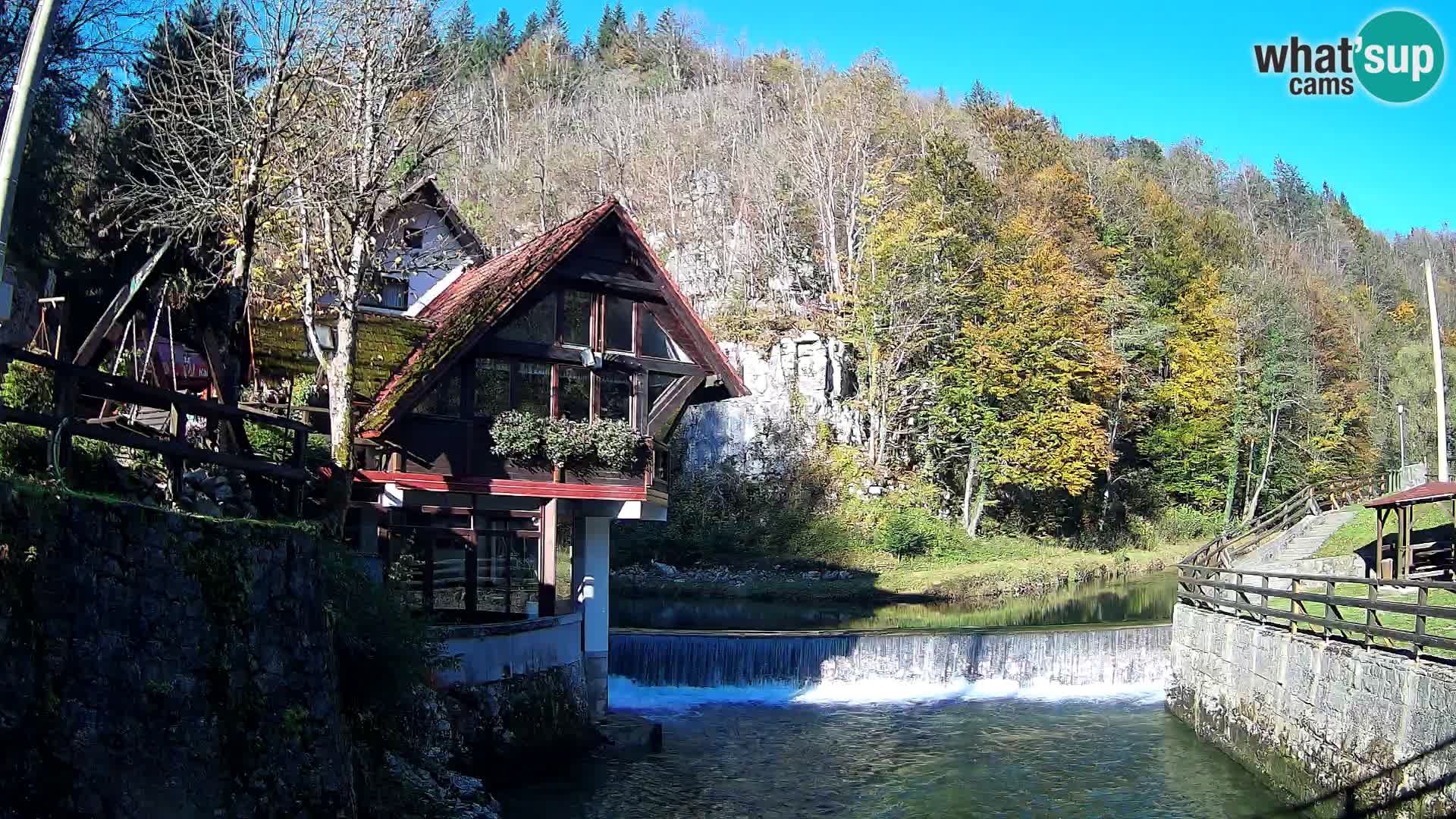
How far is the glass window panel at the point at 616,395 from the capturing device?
20812mm

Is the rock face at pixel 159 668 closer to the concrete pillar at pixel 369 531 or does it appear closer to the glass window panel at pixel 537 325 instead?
the concrete pillar at pixel 369 531

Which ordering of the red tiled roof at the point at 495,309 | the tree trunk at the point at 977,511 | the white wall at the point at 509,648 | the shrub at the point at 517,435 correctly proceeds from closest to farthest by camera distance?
1. the white wall at the point at 509,648
2. the red tiled roof at the point at 495,309
3. the shrub at the point at 517,435
4. the tree trunk at the point at 977,511

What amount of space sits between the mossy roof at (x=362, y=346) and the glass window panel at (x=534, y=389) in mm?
2243

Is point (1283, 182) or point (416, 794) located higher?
point (1283, 182)

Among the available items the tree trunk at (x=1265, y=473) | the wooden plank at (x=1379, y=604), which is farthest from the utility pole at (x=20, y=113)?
the tree trunk at (x=1265, y=473)

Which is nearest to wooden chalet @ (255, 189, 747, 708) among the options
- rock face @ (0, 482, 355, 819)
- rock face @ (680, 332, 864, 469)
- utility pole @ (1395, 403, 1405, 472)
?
rock face @ (0, 482, 355, 819)

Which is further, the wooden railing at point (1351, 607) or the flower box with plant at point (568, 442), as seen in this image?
the flower box with plant at point (568, 442)

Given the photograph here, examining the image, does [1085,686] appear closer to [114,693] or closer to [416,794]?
[416,794]

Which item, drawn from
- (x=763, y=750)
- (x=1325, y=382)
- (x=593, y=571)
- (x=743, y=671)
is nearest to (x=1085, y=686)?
(x=743, y=671)

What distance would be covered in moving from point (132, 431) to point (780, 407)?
115 ft

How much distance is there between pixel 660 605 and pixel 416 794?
22682 millimetres

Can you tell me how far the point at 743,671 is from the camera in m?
25.2

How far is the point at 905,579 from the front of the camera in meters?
39.2

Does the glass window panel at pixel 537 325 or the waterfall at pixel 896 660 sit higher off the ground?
the glass window panel at pixel 537 325
